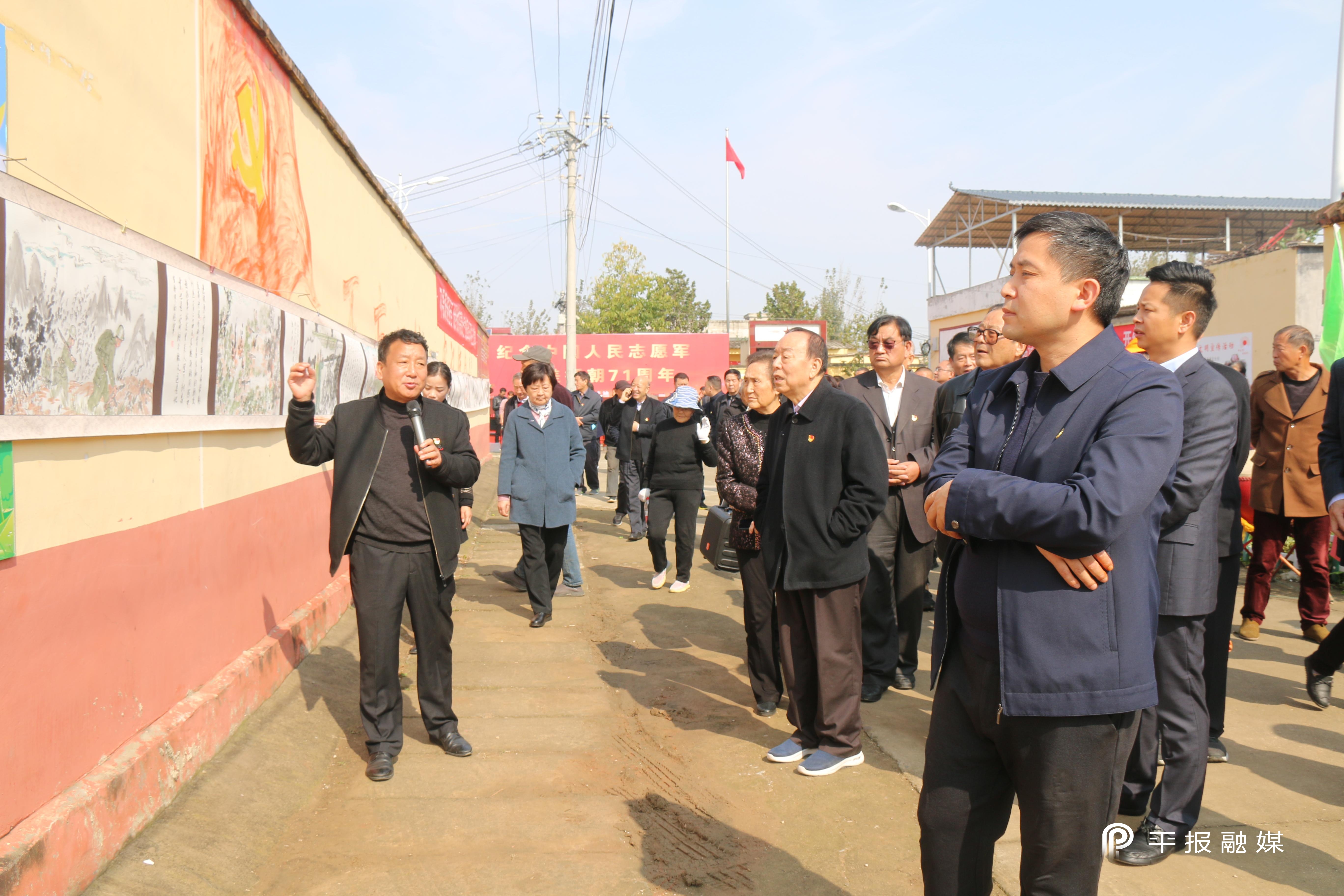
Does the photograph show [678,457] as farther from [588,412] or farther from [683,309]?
[683,309]

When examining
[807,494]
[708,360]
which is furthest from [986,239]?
[807,494]

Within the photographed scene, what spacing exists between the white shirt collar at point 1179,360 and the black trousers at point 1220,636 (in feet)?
2.93

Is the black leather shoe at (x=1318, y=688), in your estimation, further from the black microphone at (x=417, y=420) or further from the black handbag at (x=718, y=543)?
the black microphone at (x=417, y=420)

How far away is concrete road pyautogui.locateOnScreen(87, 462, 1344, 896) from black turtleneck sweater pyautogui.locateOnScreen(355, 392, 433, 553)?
1059 millimetres

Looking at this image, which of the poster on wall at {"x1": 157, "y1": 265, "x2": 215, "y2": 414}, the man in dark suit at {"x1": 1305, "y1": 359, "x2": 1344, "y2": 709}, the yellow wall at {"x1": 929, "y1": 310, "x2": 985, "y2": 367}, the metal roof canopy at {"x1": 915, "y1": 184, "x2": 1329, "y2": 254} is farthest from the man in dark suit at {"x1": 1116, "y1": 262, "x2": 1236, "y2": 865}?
the yellow wall at {"x1": 929, "y1": 310, "x2": 985, "y2": 367}

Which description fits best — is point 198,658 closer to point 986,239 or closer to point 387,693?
point 387,693

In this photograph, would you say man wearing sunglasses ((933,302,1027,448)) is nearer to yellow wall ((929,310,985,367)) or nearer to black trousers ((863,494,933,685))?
black trousers ((863,494,933,685))

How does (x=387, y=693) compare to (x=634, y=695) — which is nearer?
(x=387, y=693)

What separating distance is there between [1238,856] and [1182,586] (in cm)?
102

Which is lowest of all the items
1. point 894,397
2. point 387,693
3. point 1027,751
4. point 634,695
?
point 634,695

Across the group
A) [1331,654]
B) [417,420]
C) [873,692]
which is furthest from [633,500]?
[1331,654]

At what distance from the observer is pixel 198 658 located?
4004 millimetres

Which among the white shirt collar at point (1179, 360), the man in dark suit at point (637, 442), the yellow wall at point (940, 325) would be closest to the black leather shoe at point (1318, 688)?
the white shirt collar at point (1179, 360)

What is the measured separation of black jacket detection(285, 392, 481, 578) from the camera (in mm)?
4027
